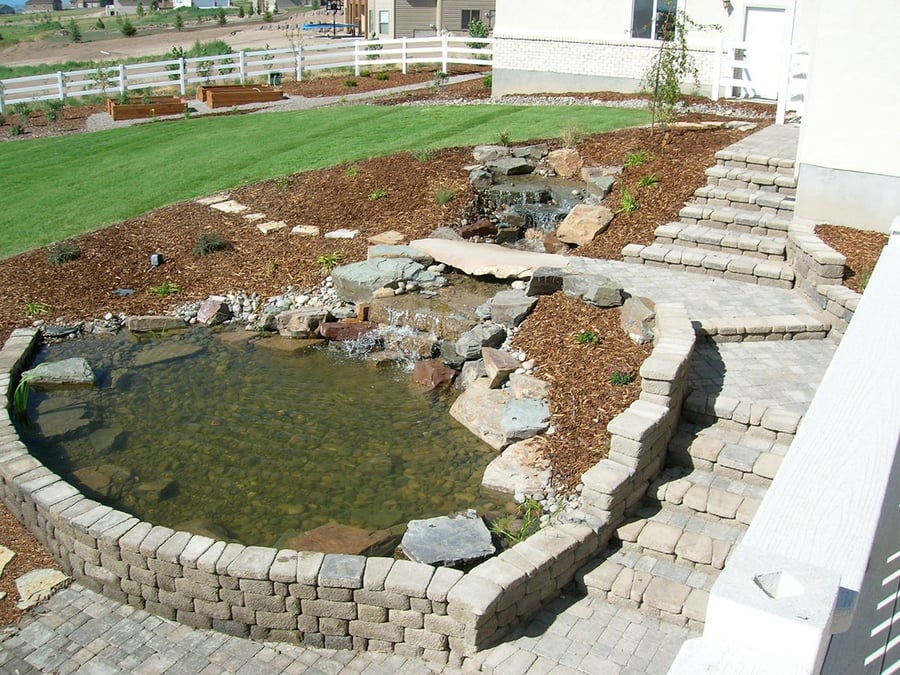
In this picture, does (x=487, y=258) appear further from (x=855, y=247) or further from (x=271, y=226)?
(x=855, y=247)

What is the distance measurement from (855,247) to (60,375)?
28.5 ft

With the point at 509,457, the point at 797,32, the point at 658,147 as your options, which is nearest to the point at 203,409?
the point at 509,457

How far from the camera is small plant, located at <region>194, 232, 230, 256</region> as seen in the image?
1180cm

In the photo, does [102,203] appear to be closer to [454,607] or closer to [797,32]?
[454,607]

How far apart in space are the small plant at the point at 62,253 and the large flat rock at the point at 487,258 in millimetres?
4639

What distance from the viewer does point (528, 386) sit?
809 centimetres

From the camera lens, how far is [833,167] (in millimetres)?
10062

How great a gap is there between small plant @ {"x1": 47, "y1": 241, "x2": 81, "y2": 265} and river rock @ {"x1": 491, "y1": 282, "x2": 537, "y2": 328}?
606 centimetres

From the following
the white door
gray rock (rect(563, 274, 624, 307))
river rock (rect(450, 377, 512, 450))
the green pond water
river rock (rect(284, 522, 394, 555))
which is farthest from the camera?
the white door

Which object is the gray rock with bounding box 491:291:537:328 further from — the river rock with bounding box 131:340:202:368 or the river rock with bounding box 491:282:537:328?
the river rock with bounding box 131:340:202:368

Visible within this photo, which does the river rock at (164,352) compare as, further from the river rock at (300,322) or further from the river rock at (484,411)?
the river rock at (484,411)

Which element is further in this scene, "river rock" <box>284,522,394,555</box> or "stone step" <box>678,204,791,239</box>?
"stone step" <box>678,204,791,239</box>

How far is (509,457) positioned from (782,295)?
4.14 metres

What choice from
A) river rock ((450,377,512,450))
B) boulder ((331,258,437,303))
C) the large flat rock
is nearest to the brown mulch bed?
the large flat rock
